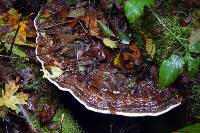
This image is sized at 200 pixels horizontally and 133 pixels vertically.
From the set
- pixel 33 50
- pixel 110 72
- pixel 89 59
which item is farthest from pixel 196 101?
pixel 33 50

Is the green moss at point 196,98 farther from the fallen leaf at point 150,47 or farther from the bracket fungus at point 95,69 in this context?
the fallen leaf at point 150,47

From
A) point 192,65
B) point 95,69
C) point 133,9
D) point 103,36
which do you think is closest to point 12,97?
point 95,69

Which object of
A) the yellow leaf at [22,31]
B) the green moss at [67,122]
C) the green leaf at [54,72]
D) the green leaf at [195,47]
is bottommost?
the green moss at [67,122]

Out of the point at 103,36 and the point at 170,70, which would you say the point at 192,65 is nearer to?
the point at 170,70

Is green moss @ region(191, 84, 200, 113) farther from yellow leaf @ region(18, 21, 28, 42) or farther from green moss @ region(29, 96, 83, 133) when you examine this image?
yellow leaf @ region(18, 21, 28, 42)

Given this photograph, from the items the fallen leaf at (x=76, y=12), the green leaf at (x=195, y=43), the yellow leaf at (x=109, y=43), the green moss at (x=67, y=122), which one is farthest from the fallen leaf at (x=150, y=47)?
the green moss at (x=67, y=122)

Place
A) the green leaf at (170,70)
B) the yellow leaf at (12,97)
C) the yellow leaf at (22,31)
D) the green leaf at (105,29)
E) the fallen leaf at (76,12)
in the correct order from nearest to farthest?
the green leaf at (170,70) < the yellow leaf at (12,97) < the green leaf at (105,29) < the fallen leaf at (76,12) < the yellow leaf at (22,31)

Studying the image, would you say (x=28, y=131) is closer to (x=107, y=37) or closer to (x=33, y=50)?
(x=33, y=50)
